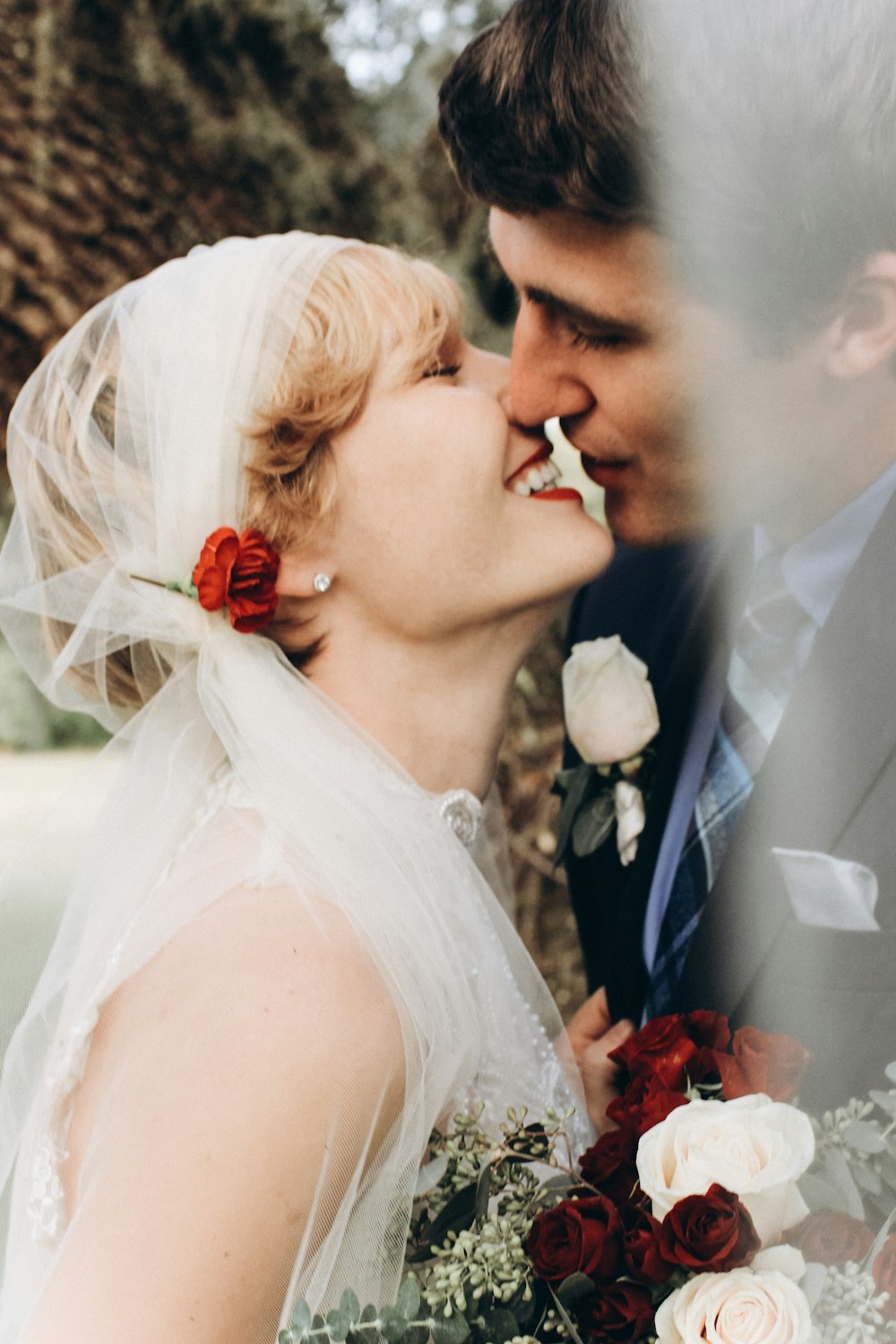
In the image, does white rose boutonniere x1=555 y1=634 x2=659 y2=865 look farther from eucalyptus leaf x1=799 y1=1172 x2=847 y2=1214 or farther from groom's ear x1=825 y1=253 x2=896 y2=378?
eucalyptus leaf x1=799 y1=1172 x2=847 y2=1214

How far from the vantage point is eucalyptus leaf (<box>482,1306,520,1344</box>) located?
1282mm

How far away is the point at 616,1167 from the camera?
4.41 feet

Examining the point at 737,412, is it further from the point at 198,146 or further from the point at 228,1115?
the point at 198,146

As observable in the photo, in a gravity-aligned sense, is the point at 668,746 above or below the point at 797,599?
below

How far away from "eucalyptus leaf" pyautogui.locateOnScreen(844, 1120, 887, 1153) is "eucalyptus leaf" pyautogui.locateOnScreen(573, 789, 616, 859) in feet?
3.20

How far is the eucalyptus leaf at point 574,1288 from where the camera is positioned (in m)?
1.23

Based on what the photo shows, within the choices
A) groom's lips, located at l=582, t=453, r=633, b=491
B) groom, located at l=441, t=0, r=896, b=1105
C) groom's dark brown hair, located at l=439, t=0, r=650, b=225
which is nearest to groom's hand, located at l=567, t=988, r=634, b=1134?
groom, located at l=441, t=0, r=896, b=1105

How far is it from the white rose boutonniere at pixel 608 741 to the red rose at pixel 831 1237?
3.24 ft

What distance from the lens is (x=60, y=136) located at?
8.55ft

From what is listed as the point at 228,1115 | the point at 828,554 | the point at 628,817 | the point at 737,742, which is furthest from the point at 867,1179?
the point at 828,554

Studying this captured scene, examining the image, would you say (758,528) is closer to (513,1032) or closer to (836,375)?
(836,375)

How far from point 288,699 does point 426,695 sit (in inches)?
10.3

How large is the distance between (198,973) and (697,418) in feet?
4.16

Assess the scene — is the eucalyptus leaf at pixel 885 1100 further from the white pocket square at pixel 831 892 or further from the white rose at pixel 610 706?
the white rose at pixel 610 706
